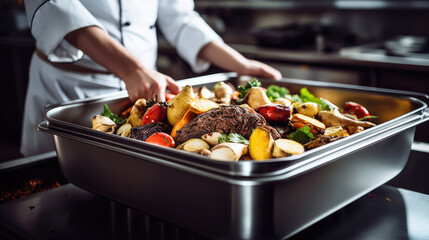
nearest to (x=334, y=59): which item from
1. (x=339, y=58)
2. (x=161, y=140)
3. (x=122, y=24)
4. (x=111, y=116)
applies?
(x=339, y=58)

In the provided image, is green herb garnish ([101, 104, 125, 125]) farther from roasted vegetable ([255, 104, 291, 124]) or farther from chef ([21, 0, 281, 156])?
roasted vegetable ([255, 104, 291, 124])

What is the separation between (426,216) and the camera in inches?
27.4

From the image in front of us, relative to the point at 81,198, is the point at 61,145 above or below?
above

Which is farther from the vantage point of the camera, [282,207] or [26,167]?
[26,167]

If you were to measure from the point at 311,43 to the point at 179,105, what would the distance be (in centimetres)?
211

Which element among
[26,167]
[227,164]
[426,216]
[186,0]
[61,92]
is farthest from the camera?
[186,0]

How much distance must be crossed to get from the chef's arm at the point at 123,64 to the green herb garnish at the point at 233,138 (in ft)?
0.90

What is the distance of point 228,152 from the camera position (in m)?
0.58

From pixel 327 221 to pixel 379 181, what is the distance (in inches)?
4.6

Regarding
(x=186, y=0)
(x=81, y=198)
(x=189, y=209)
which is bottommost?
(x=81, y=198)

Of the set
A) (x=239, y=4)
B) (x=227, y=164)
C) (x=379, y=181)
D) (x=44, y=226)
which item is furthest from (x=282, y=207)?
(x=239, y=4)

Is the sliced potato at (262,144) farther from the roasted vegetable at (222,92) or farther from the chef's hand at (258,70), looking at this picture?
the chef's hand at (258,70)

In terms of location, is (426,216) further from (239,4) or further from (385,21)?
(239,4)

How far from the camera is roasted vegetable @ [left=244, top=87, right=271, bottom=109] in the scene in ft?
2.80
